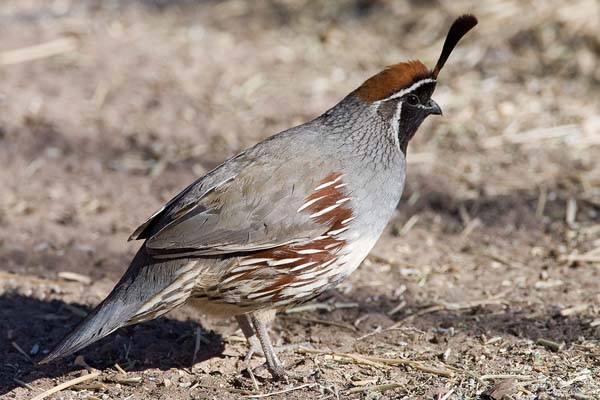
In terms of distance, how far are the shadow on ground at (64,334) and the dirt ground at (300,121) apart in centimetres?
1

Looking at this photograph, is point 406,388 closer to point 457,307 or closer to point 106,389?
point 457,307

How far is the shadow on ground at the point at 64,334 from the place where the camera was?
400 cm

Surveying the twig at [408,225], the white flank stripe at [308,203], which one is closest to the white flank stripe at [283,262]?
the white flank stripe at [308,203]

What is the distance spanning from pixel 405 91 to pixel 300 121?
2391mm

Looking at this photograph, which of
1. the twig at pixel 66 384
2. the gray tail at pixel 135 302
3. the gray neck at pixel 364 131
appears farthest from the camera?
the gray neck at pixel 364 131

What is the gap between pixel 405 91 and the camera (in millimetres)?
4137

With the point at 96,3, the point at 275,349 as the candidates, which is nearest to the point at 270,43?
the point at 96,3

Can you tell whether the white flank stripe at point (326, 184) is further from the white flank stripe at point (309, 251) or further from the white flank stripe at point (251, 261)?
the white flank stripe at point (251, 261)

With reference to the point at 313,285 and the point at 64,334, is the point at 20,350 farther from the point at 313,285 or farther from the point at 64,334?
the point at 313,285

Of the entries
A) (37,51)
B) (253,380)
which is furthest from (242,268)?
(37,51)

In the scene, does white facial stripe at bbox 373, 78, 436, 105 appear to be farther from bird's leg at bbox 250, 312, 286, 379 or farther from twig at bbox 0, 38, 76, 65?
twig at bbox 0, 38, 76, 65

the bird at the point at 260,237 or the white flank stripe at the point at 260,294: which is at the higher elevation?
the bird at the point at 260,237

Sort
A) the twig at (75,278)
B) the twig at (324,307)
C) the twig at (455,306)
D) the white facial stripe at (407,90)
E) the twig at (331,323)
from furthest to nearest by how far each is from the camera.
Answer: the twig at (75,278), the twig at (324,307), the twig at (455,306), the twig at (331,323), the white facial stripe at (407,90)

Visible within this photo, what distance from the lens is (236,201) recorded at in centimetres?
375
